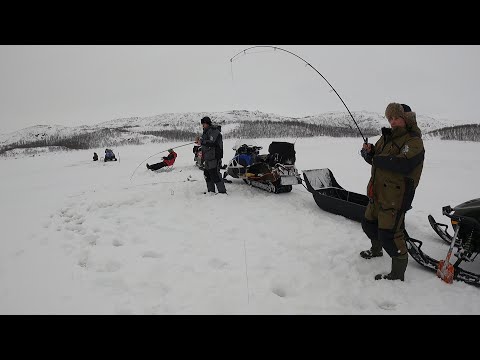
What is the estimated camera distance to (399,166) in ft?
9.79

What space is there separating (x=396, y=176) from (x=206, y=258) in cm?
248

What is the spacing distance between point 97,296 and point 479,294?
12.6 ft

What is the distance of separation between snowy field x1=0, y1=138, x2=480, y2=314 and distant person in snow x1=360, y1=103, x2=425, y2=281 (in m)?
0.42

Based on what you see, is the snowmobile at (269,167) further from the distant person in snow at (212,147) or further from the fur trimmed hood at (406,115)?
the fur trimmed hood at (406,115)

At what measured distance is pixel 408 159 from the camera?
2.94 metres

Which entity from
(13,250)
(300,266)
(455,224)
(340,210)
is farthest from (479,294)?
(13,250)

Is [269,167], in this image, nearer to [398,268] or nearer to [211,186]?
[211,186]

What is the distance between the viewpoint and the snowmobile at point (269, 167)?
6727mm

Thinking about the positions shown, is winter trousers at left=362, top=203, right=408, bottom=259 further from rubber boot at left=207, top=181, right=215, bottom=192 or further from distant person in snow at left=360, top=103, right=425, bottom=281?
rubber boot at left=207, top=181, right=215, bottom=192

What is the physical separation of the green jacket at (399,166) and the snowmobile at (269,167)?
3.35 m

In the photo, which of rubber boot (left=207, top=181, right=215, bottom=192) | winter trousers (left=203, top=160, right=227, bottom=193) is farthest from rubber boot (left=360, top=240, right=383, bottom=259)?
rubber boot (left=207, top=181, right=215, bottom=192)

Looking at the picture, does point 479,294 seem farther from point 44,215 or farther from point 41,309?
point 44,215

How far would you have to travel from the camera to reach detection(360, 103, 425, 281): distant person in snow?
9.80 feet

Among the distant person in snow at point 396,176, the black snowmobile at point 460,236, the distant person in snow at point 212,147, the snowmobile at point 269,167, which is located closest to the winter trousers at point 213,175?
the distant person in snow at point 212,147
